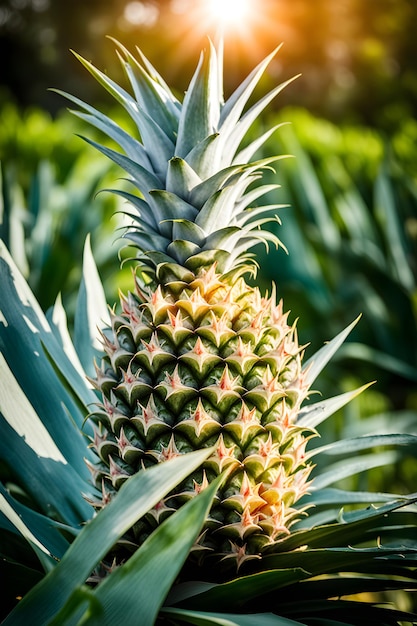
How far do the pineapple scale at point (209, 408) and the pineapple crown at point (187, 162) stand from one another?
57 millimetres

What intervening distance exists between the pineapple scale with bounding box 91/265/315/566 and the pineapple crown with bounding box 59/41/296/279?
0.19 feet

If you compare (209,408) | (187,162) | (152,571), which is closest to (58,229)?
(187,162)

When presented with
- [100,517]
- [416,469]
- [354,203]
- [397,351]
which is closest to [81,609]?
[100,517]

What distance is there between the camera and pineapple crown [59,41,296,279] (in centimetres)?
91

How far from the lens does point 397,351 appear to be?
9.75 ft

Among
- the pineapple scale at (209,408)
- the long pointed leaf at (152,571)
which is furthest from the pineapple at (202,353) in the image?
the long pointed leaf at (152,571)

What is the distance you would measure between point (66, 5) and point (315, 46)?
8445 mm

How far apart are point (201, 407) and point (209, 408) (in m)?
0.03

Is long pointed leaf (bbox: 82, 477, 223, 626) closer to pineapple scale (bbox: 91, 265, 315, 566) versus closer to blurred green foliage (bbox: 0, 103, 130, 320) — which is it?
pineapple scale (bbox: 91, 265, 315, 566)

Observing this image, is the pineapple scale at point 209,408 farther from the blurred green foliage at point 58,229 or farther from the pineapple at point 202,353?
the blurred green foliage at point 58,229

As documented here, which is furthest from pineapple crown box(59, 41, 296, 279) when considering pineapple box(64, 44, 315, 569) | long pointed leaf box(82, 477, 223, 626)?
long pointed leaf box(82, 477, 223, 626)

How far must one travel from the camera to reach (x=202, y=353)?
0.89m

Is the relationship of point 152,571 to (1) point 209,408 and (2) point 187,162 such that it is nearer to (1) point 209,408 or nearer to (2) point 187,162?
(1) point 209,408

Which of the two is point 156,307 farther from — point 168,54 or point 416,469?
point 168,54
